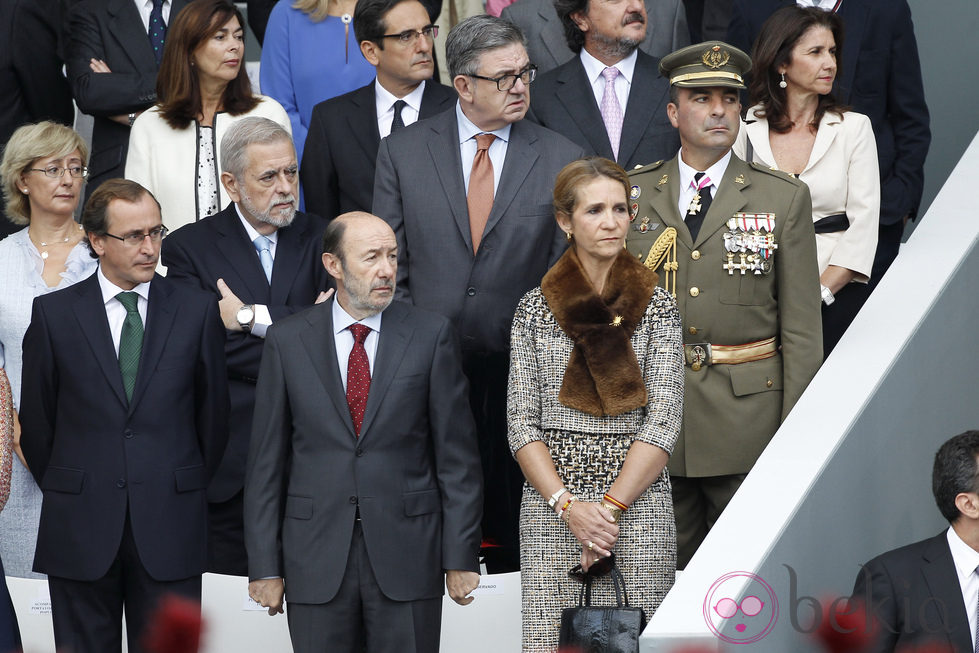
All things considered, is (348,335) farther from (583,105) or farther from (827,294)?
(827,294)

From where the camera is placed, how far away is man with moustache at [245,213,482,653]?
14.5 feet

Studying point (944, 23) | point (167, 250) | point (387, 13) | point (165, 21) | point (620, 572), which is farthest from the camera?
point (944, 23)

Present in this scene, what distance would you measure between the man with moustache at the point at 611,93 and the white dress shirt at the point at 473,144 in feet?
1.58

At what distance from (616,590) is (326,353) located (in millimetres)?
1179

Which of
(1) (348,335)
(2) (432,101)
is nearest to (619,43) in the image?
(2) (432,101)

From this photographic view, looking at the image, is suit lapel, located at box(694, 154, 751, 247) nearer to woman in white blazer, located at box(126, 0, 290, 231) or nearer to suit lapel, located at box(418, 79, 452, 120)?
suit lapel, located at box(418, 79, 452, 120)

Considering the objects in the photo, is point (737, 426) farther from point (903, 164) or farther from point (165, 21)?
point (165, 21)

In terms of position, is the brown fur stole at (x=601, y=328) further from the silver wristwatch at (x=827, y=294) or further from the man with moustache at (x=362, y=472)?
the silver wristwatch at (x=827, y=294)

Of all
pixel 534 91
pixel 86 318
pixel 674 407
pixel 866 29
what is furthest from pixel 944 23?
pixel 86 318

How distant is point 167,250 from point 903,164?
10.3ft

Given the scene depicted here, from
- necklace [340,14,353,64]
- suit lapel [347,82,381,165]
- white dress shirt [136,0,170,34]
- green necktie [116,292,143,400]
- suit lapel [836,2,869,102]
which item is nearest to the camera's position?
green necktie [116,292,143,400]

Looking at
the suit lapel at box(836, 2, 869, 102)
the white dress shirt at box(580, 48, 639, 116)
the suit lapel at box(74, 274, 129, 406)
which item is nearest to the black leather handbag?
the suit lapel at box(74, 274, 129, 406)

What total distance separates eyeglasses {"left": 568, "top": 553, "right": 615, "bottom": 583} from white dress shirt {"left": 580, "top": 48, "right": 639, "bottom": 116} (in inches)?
90.6

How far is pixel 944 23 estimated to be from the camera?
8.30 metres
